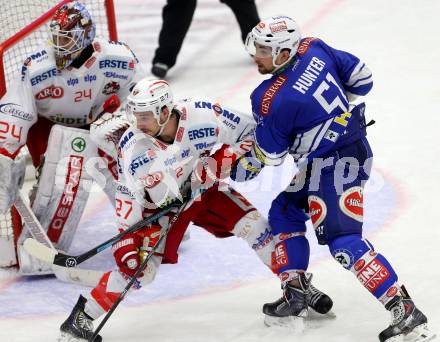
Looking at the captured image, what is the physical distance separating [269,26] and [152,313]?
1.37 m

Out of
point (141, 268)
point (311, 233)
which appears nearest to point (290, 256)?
point (141, 268)

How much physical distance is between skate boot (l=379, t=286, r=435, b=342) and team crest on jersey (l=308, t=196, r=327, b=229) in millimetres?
411

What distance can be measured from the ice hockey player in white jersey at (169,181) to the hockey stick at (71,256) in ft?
0.10

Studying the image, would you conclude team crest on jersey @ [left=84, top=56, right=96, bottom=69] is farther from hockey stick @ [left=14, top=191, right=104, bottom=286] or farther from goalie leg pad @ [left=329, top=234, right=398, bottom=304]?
goalie leg pad @ [left=329, top=234, right=398, bottom=304]

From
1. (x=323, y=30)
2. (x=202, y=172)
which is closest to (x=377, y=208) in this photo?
(x=202, y=172)

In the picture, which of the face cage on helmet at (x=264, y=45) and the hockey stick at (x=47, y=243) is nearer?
the face cage on helmet at (x=264, y=45)

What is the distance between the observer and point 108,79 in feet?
17.3

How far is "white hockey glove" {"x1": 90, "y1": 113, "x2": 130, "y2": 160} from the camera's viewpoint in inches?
196

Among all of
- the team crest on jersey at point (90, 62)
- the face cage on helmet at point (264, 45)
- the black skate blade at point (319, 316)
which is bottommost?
the black skate blade at point (319, 316)

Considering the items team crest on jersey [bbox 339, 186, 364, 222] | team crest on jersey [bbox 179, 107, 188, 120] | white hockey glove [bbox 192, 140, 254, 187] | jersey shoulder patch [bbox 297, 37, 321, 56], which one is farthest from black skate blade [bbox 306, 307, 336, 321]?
jersey shoulder patch [bbox 297, 37, 321, 56]

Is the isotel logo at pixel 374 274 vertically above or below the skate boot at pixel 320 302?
above

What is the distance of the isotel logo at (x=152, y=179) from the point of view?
14.4 ft

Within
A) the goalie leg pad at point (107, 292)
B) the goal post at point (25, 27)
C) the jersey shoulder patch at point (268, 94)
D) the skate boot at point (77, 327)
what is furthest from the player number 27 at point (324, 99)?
the goal post at point (25, 27)

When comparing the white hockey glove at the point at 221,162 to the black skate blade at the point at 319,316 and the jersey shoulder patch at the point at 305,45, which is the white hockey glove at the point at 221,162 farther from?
the black skate blade at the point at 319,316
